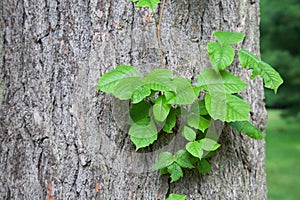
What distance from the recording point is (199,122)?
5.62 feet

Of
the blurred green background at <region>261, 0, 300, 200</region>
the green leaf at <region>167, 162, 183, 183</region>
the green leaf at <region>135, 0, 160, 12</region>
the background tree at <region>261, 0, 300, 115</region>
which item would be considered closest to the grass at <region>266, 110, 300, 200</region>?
the blurred green background at <region>261, 0, 300, 200</region>

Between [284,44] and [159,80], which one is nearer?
[159,80]

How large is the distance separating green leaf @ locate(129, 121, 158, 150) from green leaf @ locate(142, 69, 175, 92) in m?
0.16

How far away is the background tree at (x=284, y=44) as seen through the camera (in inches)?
402

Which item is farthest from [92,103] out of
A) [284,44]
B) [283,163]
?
[284,44]

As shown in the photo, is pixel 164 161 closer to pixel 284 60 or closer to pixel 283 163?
pixel 283 163

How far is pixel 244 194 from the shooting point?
6.20 ft

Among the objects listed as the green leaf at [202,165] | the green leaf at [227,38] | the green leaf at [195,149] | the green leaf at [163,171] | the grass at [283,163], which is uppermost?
the green leaf at [227,38]

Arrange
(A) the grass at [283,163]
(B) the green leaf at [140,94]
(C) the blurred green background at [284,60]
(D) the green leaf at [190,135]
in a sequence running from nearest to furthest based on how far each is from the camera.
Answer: (B) the green leaf at [140,94], (D) the green leaf at [190,135], (A) the grass at [283,163], (C) the blurred green background at [284,60]

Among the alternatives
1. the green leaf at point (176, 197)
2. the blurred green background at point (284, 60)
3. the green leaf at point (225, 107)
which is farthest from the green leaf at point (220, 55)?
the blurred green background at point (284, 60)

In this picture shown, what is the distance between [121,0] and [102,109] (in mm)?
413

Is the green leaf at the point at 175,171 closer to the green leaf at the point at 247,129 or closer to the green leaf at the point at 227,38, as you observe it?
the green leaf at the point at 247,129

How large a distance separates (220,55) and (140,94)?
1.01ft

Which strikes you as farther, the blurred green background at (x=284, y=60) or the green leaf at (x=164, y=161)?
the blurred green background at (x=284, y=60)
